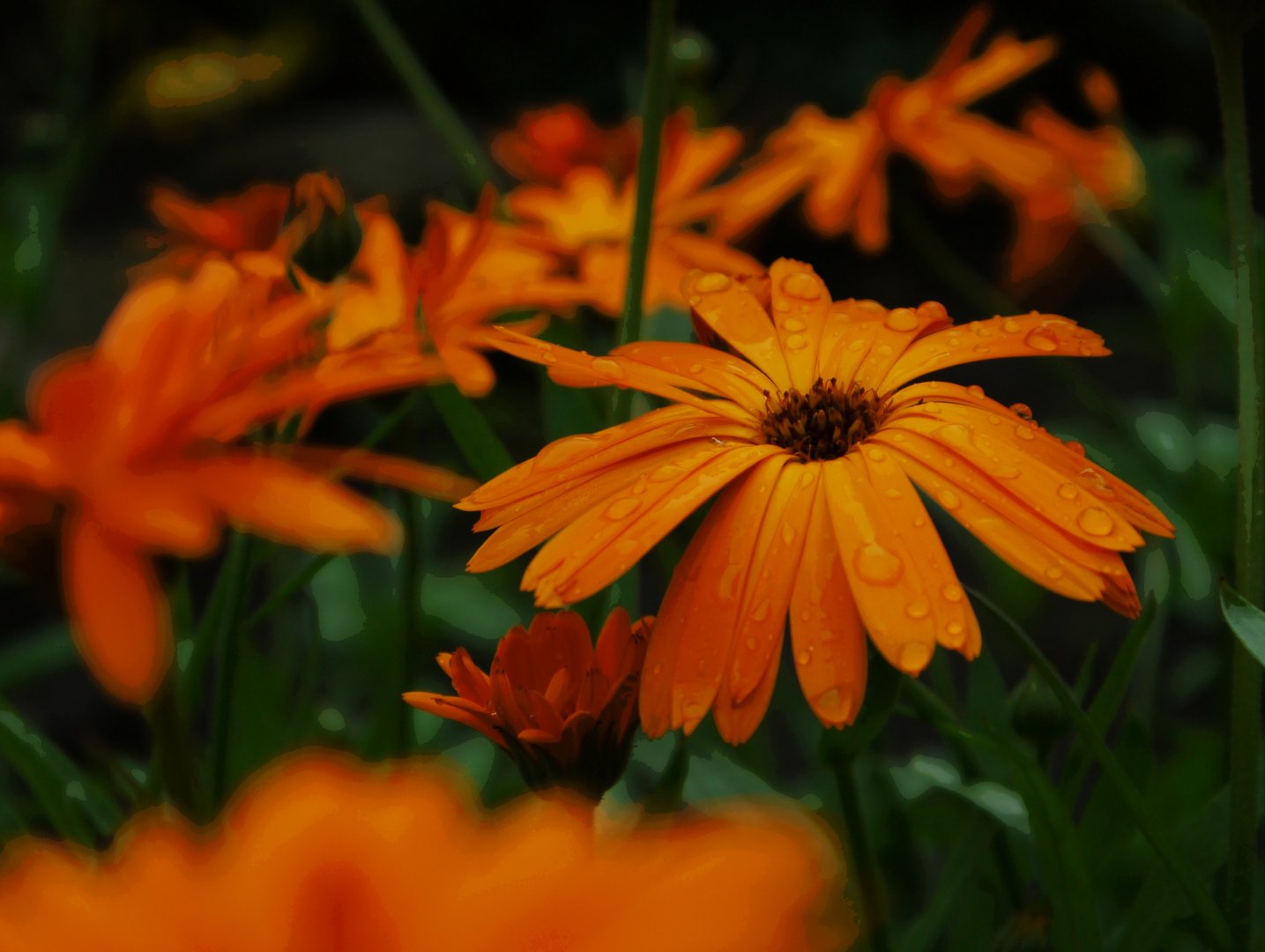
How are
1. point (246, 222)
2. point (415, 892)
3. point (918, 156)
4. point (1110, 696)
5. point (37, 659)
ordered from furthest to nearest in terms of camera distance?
point (37, 659)
point (918, 156)
point (246, 222)
point (1110, 696)
point (415, 892)

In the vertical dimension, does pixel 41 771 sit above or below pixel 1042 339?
below

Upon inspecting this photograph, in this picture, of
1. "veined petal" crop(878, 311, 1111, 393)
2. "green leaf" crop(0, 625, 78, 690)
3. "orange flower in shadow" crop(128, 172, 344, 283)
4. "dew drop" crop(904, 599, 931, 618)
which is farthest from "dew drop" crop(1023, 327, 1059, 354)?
"green leaf" crop(0, 625, 78, 690)

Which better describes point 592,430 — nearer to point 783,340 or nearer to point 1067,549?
point 783,340

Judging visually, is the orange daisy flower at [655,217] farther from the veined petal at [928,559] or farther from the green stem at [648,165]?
the veined petal at [928,559]

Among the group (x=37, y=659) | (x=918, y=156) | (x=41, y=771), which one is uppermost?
(x=918, y=156)

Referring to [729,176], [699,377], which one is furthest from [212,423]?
[729,176]

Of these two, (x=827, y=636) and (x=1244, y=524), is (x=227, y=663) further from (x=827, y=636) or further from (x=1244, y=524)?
(x=1244, y=524)

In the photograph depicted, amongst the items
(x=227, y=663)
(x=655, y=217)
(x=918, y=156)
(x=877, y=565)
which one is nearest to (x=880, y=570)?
(x=877, y=565)

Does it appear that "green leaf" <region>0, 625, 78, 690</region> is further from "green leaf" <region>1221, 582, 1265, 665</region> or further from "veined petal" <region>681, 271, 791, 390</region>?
"green leaf" <region>1221, 582, 1265, 665</region>
